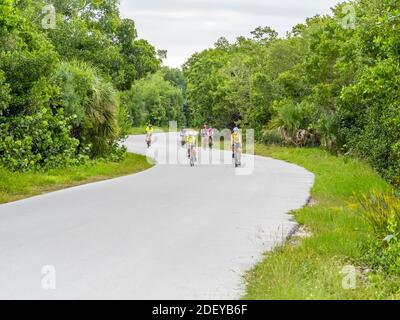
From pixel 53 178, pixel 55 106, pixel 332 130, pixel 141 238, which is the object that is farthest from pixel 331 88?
pixel 141 238

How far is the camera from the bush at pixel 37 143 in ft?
66.8

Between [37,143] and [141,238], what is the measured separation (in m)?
12.7

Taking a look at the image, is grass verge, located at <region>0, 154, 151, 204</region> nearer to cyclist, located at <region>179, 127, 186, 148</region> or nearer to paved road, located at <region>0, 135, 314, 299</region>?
paved road, located at <region>0, 135, 314, 299</region>

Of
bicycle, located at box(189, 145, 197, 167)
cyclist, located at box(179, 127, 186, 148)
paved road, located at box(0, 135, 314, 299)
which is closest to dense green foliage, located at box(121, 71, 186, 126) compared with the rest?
cyclist, located at box(179, 127, 186, 148)

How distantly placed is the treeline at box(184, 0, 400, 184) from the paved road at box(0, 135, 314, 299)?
4150 millimetres

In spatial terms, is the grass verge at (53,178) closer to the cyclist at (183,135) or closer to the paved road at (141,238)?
the paved road at (141,238)

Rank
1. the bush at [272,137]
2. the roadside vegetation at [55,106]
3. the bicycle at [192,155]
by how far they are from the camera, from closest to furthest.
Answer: the roadside vegetation at [55,106]
the bicycle at [192,155]
the bush at [272,137]

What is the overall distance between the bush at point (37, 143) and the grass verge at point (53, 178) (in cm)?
53

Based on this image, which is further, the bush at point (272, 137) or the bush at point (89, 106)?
the bush at point (272, 137)

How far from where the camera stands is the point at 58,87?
898 inches

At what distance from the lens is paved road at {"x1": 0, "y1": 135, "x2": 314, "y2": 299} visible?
7402 mm

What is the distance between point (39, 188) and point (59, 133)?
5.43 meters

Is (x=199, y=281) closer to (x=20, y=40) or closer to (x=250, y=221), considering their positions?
(x=250, y=221)

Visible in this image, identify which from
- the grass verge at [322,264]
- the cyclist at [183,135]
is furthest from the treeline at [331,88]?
the cyclist at [183,135]
